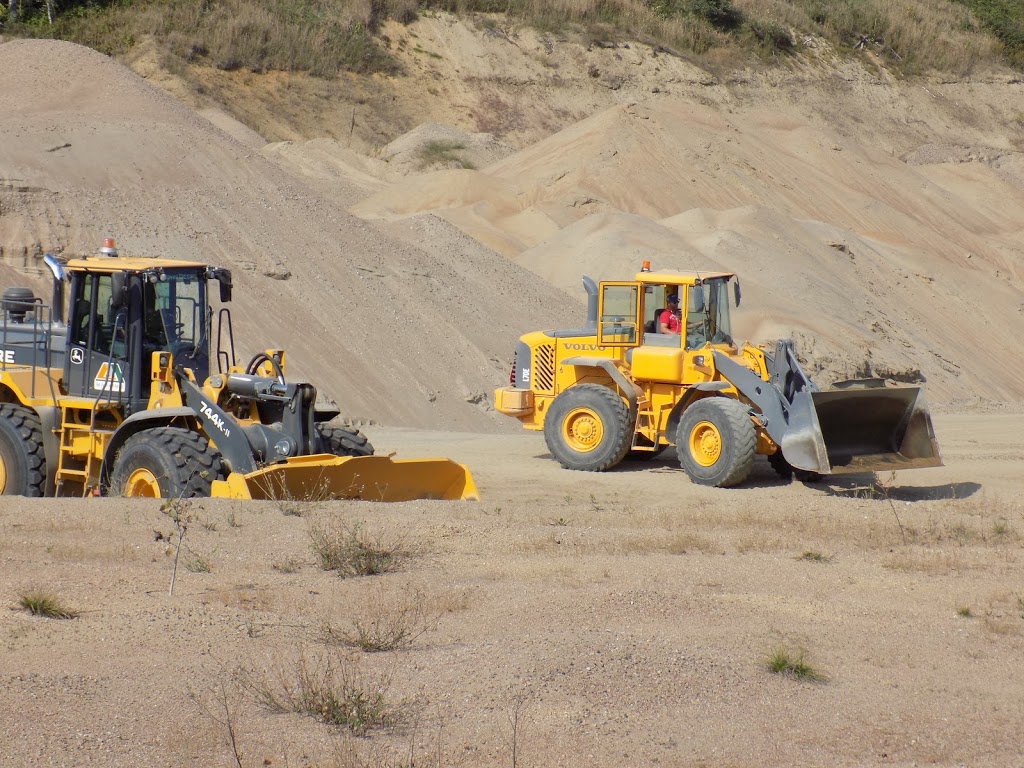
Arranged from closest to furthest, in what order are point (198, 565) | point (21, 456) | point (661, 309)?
point (198, 565)
point (21, 456)
point (661, 309)

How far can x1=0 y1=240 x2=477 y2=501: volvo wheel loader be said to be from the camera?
9891mm

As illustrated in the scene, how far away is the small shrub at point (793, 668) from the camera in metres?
6.45

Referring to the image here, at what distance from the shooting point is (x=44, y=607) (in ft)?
22.2

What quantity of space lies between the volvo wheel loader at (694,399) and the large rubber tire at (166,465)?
18.1 feet

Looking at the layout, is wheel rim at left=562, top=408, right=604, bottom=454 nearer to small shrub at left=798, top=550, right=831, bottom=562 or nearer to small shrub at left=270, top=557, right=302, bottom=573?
small shrub at left=798, top=550, right=831, bottom=562

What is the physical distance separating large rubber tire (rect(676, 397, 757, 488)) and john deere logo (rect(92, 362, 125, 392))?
5.92m

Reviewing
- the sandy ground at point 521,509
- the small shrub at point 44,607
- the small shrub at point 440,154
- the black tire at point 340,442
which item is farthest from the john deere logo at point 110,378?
the small shrub at point 440,154

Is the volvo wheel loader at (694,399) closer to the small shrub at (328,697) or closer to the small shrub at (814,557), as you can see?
the small shrub at (814,557)

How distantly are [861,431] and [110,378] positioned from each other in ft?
23.8

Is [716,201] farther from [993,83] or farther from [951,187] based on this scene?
[993,83]

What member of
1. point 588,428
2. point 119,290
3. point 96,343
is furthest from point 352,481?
point 588,428

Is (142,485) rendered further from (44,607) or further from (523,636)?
(523,636)

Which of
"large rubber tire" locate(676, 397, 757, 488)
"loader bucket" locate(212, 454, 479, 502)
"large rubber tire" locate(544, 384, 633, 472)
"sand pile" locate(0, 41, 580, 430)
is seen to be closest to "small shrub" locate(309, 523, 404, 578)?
"loader bucket" locate(212, 454, 479, 502)

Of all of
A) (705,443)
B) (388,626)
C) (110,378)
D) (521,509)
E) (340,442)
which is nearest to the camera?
(388,626)
